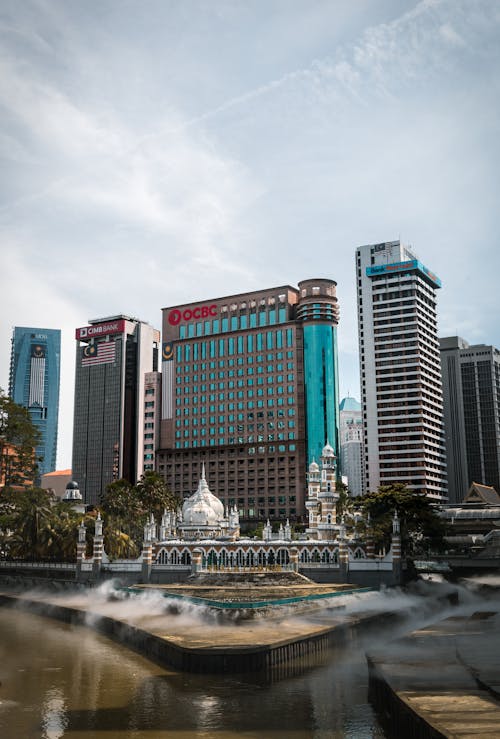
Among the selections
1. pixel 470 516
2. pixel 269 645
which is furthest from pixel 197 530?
pixel 470 516

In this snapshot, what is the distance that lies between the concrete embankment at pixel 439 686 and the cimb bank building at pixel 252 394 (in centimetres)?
11997

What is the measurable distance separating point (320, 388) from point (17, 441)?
8102 centimetres

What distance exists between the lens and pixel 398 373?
16300 centimetres

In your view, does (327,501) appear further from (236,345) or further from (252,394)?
(236,345)

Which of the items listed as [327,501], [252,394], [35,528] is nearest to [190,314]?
[252,394]

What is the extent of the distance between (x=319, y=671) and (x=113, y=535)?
48857mm

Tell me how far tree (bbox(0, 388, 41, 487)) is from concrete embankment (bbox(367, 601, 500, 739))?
61449mm

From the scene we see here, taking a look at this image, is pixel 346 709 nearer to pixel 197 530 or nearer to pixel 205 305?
pixel 197 530

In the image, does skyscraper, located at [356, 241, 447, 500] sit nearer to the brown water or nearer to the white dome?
the white dome

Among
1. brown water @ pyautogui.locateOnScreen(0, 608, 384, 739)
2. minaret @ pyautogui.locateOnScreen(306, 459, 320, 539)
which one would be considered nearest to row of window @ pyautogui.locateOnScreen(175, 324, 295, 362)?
minaret @ pyautogui.locateOnScreen(306, 459, 320, 539)

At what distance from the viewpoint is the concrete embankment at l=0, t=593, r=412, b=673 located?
36.9m

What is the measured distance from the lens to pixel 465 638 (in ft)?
123

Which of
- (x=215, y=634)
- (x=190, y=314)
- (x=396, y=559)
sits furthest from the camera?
(x=190, y=314)

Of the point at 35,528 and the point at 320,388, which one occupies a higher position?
the point at 320,388
